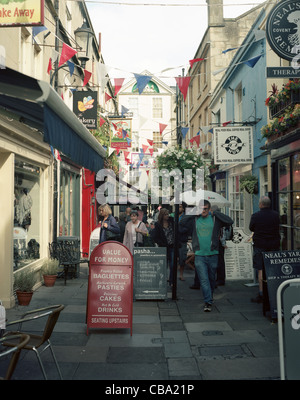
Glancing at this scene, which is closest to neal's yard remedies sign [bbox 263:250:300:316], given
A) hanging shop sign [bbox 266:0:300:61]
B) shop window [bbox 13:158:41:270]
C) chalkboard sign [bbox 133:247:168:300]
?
chalkboard sign [bbox 133:247:168:300]

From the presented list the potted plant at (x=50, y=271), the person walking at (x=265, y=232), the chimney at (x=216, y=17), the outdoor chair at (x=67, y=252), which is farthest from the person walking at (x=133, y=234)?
the chimney at (x=216, y=17)

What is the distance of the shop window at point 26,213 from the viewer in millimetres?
8742

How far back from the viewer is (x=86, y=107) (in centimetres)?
1306

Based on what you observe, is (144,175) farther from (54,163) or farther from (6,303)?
(6,303)

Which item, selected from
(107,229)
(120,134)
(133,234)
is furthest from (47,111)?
(120,134)

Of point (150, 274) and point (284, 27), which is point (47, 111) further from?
point (284, 27)

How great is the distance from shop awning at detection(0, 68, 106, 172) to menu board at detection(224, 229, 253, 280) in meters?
5.19

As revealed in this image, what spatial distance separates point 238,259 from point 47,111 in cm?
731

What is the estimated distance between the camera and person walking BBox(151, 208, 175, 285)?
375 inches

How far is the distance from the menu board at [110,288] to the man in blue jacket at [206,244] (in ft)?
5.62

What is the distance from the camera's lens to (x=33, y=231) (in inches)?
392

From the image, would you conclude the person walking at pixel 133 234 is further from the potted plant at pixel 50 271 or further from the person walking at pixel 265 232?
the person walking at pixel 265 232
